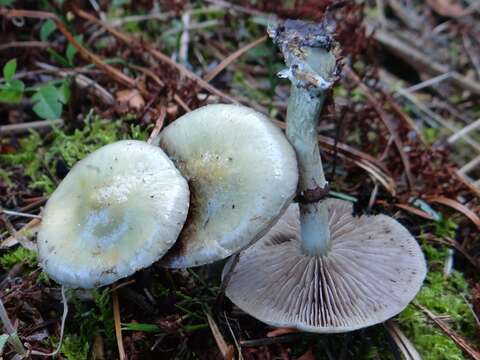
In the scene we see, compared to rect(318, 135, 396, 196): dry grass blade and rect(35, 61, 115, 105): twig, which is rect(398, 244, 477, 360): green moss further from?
rect(35, 61, 115, 105): twig

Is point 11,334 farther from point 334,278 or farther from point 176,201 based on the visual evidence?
point 334,278

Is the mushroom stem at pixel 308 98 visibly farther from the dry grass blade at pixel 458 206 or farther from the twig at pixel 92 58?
the twig at pixel 92 58

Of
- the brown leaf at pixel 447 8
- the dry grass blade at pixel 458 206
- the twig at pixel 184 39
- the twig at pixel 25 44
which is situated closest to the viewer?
the dry grass blade at pixel 458 206

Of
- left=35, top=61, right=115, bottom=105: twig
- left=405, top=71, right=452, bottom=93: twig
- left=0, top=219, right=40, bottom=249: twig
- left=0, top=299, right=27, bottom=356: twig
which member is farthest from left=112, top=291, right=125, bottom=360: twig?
left=405, top=71, right=452, bottom=93: twig

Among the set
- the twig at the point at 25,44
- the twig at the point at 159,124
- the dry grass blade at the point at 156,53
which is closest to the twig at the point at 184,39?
the dry grass blade at the point at 156,53

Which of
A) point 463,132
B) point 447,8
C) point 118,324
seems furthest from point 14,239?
point 447,8

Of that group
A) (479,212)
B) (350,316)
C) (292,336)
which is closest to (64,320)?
(292,336)

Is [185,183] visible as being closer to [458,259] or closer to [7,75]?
[7,75]
